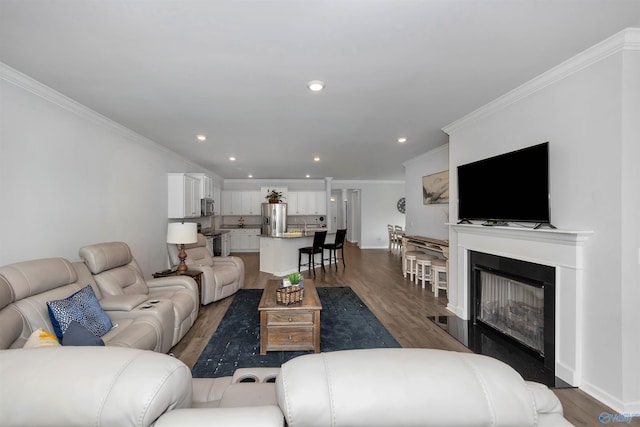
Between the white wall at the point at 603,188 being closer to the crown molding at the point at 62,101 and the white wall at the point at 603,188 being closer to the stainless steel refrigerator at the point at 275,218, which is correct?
the crown molding at the point at 62,101

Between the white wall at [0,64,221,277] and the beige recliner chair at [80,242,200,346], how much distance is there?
0.41 m

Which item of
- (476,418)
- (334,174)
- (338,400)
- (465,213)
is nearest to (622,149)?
(465,213)

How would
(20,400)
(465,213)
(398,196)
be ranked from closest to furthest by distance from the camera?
1. (20,400)
2. (465,213)
3. (398,196)

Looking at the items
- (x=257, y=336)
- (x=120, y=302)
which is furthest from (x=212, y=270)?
(x=120, y=302)

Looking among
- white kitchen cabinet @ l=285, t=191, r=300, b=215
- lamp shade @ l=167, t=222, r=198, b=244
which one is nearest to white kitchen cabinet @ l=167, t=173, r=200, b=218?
lamp shade @ l=167, t=222, r=198, b=244

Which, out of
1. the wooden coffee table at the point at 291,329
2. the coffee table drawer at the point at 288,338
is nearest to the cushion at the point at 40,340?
the wooden coffee table at the point at 291,329

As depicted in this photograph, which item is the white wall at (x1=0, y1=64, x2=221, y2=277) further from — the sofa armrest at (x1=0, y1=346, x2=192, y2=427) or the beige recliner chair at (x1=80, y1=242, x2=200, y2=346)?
the sofa armrest at (x1=0, y1=346, x2=192, y2=427)

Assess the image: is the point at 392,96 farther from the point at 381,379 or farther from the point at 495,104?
the point at 381,379

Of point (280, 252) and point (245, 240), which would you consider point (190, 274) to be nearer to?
A: point (280, 252)

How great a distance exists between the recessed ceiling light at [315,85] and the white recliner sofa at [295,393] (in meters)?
2.44

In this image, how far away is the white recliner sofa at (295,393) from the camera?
667 millimetres

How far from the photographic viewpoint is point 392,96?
3.01m

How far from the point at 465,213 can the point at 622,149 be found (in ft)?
5.91

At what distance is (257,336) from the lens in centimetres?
338
